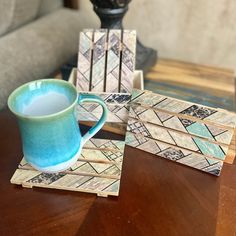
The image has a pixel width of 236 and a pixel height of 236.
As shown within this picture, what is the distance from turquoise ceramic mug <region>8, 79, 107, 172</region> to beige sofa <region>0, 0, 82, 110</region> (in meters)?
0.25

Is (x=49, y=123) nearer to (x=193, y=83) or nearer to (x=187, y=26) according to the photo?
(x=193, y=83)

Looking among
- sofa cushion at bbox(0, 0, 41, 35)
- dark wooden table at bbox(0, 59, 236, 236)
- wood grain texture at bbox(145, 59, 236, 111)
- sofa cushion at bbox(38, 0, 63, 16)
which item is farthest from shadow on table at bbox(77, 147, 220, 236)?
sofa cushion at bbox(38, 0, 63, 16)

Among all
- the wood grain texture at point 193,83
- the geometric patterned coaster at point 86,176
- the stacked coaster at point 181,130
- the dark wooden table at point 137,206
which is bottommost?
the dark wooden table at point 137,206

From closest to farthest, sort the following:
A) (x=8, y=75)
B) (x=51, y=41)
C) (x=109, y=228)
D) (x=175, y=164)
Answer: (x=109, y=228) < (x=175, y=164) < (x=8, y=75) < (x=51, y=41)

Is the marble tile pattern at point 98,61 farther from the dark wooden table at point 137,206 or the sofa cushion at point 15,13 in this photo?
the sofa cushion at point 15,13

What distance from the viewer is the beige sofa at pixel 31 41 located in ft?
2.45

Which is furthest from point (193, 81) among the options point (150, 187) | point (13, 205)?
point (13, 205)

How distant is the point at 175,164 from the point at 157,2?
0.59 meters

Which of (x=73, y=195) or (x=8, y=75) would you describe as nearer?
(x=73, y=195)

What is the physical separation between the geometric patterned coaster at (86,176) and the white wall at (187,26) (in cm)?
58

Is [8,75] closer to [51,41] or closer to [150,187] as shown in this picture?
[51,41]

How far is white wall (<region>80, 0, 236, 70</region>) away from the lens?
0.91m

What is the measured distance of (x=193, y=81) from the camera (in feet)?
2.69

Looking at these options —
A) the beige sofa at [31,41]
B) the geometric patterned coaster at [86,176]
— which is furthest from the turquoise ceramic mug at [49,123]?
the beige sofa at [31,41]
